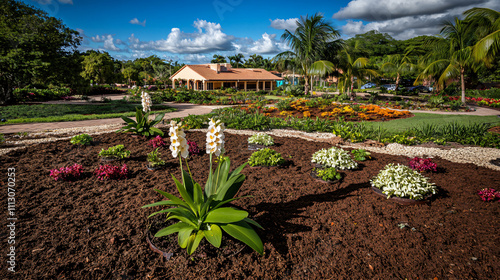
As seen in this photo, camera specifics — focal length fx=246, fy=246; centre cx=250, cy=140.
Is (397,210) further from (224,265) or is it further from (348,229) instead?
(224,265)

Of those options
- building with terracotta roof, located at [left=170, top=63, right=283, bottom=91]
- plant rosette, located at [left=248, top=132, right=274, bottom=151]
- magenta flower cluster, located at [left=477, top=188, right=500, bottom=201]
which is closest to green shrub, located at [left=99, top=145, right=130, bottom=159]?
plant rosette, located at [left=248, top=132, right=274, bottom=151]

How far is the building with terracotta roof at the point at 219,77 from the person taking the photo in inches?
1444

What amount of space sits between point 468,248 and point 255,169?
3.13m

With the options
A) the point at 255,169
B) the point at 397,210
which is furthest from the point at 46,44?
the point at 397,210

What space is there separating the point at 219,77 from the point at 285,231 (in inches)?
1418

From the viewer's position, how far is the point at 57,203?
11.4 feet

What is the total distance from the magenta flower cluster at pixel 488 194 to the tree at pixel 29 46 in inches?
701

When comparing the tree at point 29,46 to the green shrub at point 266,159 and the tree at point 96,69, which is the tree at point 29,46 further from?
the green shrub at point 266,159

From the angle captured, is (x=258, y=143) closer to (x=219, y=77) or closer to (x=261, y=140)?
(x=261, y=140)

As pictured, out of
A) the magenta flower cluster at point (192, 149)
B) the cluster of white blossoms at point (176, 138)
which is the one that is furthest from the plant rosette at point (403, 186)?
the magenta flower cluster at point (192, 149)

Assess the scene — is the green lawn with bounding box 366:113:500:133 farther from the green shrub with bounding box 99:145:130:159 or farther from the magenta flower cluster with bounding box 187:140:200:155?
the green shrub with bounding box 99:145:130:159

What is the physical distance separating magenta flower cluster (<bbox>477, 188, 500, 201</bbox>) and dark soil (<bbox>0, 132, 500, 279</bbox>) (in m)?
0.07

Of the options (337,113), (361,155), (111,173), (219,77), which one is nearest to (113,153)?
(111,173)

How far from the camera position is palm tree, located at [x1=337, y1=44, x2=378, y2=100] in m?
21.7
